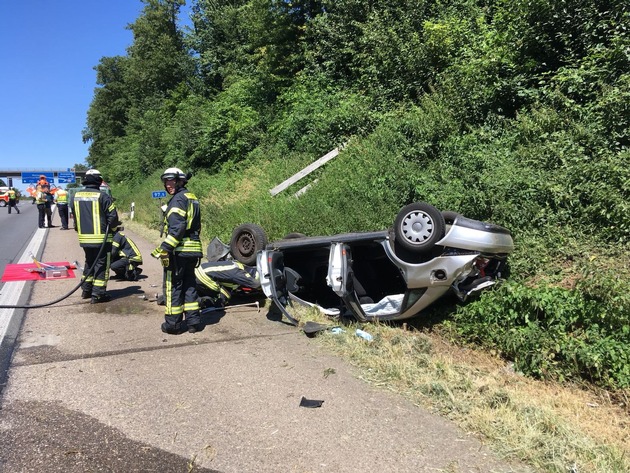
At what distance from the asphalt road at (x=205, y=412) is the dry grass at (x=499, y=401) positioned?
0.55ft

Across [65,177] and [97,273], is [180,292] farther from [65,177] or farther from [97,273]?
[65,177]

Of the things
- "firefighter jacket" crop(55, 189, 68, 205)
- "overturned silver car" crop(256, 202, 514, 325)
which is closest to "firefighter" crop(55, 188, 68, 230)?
"firefighter jacket" crop(55, 189, 68, 205)

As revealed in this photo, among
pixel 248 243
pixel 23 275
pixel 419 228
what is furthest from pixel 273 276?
pixel 23 275

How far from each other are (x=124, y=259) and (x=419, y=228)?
5.64 meters

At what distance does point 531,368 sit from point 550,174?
106 inches

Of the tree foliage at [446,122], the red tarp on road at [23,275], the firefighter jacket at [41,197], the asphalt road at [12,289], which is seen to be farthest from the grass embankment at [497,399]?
the firefighter jacket at [41,197]

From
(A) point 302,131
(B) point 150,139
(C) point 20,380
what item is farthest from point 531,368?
(B) point 150,139

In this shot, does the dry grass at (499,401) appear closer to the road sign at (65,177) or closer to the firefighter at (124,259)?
the firefighter at (124,259)

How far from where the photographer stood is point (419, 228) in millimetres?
4555

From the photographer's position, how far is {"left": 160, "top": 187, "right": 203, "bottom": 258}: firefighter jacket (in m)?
5.14

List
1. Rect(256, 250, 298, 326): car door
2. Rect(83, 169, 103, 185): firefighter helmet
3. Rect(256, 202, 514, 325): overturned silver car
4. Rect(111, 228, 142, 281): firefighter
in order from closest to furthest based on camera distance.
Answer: Rect(256, 202, 514, 325): overturned silver car < Rect(256, 250, 298, 326): car door < Rect(83, 169, 103, 185): firefighter helmet < Rect(111, 228, 142, 281): firefighter

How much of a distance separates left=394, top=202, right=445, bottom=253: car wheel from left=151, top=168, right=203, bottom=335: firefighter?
2312 mm

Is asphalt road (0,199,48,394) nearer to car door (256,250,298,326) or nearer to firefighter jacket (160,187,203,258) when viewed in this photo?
firefighter jacket (160,187,203,258)

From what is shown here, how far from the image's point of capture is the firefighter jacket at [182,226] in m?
5.14
